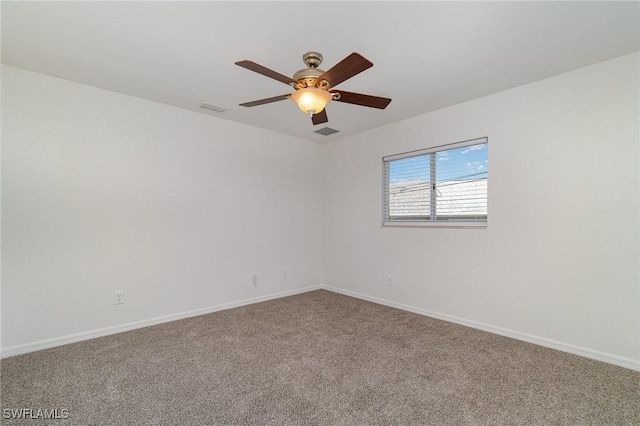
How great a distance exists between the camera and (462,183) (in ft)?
10.6

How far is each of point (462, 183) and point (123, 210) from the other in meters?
3.58

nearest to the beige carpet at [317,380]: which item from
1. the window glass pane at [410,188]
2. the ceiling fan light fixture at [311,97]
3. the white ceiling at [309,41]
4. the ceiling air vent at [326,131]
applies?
the window glass pane at [410,188]

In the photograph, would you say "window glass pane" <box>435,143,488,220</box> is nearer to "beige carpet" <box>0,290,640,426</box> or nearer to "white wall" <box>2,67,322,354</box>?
"beige carpet" <box>0,290,640,426</box>

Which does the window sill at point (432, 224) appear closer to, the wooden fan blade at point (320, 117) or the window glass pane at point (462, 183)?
the window glass pane at point (462, 183)

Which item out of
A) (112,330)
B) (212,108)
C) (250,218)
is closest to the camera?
(112,330)

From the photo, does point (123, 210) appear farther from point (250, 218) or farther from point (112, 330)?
point (250, 218)

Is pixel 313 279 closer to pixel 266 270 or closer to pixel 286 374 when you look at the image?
pixel 266 270

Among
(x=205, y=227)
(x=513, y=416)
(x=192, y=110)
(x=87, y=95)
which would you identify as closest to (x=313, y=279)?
(x=205, y=227)

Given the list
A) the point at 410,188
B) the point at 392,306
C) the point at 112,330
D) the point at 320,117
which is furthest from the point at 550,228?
the point at 112,330

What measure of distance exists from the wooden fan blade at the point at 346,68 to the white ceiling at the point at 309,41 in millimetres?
362

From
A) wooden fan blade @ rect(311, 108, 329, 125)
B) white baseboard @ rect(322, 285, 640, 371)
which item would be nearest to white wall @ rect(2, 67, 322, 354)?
wooden fan blade @ rect(311, 108, 329, 125)

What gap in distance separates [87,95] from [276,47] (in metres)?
2.00

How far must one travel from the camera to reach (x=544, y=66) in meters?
2.39

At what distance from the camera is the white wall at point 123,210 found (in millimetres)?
2479
